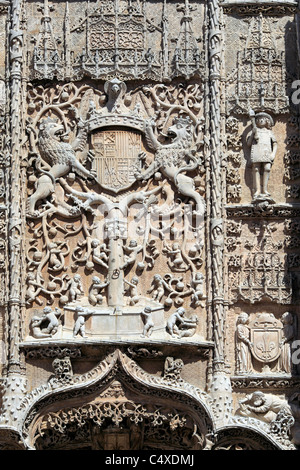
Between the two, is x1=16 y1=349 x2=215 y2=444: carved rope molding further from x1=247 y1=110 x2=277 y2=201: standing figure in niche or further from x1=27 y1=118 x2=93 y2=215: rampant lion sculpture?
→ x1=247 y1=110 x2=277 y2=201: standing figure in niche

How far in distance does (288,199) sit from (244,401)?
8.54 ft

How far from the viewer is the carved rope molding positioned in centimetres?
2006

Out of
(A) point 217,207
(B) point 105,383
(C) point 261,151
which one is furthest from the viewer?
(C) point 261,151

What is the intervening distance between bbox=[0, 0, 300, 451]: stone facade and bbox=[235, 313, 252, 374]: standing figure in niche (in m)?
0.02

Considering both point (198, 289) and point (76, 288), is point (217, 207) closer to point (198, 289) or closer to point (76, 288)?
point (198, 289)

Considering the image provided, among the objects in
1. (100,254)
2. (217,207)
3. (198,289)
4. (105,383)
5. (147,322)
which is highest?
(217,207)

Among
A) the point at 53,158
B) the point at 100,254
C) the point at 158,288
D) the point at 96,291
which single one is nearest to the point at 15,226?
the point at 53,158

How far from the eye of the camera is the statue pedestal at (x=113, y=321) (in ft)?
67.0

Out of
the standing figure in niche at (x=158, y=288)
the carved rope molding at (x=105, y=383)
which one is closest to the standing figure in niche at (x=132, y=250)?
the standing figure in niche at (x=158, y=288)

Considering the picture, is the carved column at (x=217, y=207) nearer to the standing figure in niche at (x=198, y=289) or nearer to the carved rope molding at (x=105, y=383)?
the standing figure in niche at (x=198, y=289)

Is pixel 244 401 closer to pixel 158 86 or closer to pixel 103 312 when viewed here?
pixel 103 312

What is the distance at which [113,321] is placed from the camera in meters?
20.5

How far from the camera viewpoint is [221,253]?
68.0 feet

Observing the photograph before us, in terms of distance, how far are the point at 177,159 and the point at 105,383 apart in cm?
295
